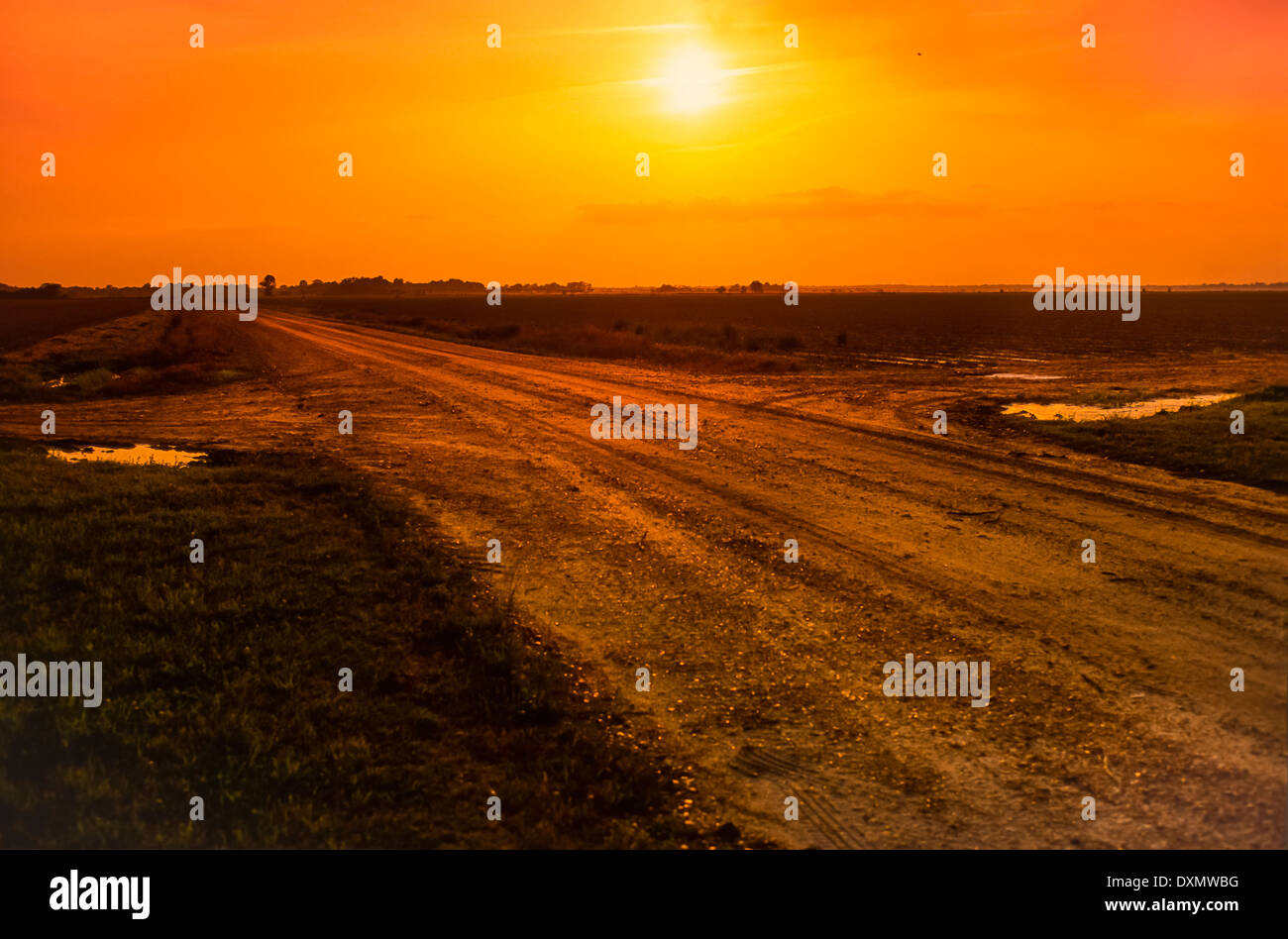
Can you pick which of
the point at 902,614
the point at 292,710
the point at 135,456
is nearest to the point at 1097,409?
the point at 902,614

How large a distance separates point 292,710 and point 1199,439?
1390 centimetres

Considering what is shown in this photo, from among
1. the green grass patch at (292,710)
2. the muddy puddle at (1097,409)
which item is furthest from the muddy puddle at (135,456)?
the muddy puddle at (1097,409)

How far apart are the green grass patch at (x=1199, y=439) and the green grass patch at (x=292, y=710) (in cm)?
1006

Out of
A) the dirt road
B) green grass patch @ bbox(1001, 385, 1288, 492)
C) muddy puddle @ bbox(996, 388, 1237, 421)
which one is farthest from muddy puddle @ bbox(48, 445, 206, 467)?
muddy puddle @ bbox(996, 388, 1237, 421)

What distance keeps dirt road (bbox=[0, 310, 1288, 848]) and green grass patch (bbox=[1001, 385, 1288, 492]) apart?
2.53ft

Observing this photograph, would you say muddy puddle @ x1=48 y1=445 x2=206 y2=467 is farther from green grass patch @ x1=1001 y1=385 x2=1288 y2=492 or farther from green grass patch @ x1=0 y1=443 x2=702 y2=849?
green grass patch @ x1=1001 y1=385 x2=1288 y2=492

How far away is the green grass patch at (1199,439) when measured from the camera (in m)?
12.2

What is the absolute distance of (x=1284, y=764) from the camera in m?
5.02

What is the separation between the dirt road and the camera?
4949mm

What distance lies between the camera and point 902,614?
765 centimetres

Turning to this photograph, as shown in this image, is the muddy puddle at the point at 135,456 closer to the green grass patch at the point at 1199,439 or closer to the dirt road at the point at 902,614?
the dirt road at the point at 902,614

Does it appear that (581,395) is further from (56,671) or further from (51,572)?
(56,671)

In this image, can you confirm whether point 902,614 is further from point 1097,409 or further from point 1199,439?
point 1097,409
